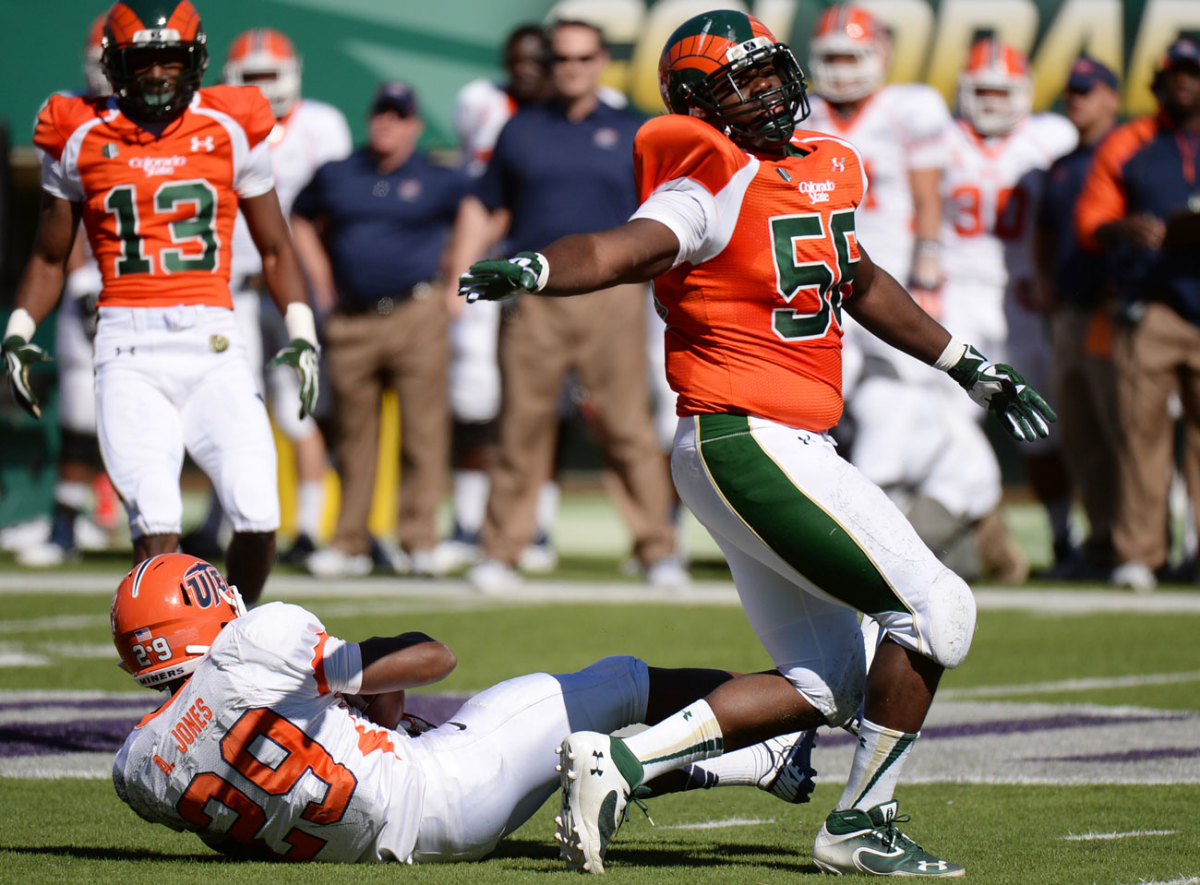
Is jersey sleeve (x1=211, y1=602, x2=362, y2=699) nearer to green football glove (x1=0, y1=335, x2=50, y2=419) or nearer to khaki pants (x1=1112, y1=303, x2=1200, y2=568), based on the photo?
green football glove (x1=0, y1=335, x2=50, y2=419)

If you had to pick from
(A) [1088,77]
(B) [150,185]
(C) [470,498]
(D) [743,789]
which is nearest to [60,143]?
(B) [150,185]

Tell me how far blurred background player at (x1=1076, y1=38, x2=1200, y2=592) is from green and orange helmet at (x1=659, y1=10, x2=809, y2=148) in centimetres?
511

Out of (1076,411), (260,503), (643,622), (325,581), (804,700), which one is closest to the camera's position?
(804,700)

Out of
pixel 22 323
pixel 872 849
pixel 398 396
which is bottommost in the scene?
pixel 398 396

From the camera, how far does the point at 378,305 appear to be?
9258mm

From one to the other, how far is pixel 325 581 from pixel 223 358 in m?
3.69

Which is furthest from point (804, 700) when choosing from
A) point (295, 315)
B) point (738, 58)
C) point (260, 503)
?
point (295, 315)

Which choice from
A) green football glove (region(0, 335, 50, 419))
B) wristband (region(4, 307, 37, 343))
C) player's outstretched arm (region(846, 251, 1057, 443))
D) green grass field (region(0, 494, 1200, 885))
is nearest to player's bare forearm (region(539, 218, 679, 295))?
player's outstretched arm (region(846, 251, 1057, 443))

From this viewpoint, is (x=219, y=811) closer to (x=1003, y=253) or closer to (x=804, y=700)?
(x=804, y=700)

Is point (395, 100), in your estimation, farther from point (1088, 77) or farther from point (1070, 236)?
point (1088, 77)

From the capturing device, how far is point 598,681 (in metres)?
3.71

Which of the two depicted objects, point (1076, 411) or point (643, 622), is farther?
point (1076, 411)

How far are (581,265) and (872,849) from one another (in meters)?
1.20

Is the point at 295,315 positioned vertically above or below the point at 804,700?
above
